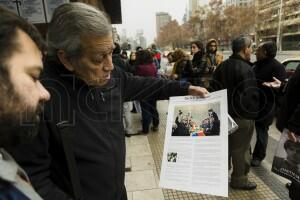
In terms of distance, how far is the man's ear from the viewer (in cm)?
128

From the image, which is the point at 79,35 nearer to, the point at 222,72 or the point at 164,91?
the point at 164,91

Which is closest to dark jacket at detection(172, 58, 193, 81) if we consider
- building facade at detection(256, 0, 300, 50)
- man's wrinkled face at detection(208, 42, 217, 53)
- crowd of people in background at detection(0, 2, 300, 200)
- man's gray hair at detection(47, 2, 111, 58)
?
man's wrinkled face at detection(208, 42, 217, 53)

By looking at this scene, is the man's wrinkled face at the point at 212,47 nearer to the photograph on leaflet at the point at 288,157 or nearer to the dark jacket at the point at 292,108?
the dark jacket at the point at 292,108

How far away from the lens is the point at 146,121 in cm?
586

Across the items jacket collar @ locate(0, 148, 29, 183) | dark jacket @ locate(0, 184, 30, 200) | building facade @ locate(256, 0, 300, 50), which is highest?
building facade @ locate(256, 0, 300, 50)

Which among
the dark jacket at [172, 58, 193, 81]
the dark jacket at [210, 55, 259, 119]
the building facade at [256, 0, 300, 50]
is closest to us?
the dark jacket at [210, 55, 259, 119]

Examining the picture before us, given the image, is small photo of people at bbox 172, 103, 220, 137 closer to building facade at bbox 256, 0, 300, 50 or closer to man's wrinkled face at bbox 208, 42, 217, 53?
man's wrinkled face at bbox 208, 42, 217, 53

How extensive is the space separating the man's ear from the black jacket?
25mm

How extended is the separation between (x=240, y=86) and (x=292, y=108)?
0.82 metres

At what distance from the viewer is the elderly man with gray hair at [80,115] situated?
1.11 metres

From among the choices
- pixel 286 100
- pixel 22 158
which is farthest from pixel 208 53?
pixel 22 158

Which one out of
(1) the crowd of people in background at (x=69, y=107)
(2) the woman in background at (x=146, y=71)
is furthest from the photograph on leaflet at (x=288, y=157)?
(2) the woman in background at (x=146, y=71)

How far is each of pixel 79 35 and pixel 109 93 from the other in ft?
1.31

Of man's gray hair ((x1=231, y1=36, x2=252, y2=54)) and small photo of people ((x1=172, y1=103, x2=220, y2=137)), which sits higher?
man's gray hair ((x1=231, y1=36, x2=252, y2=54))
